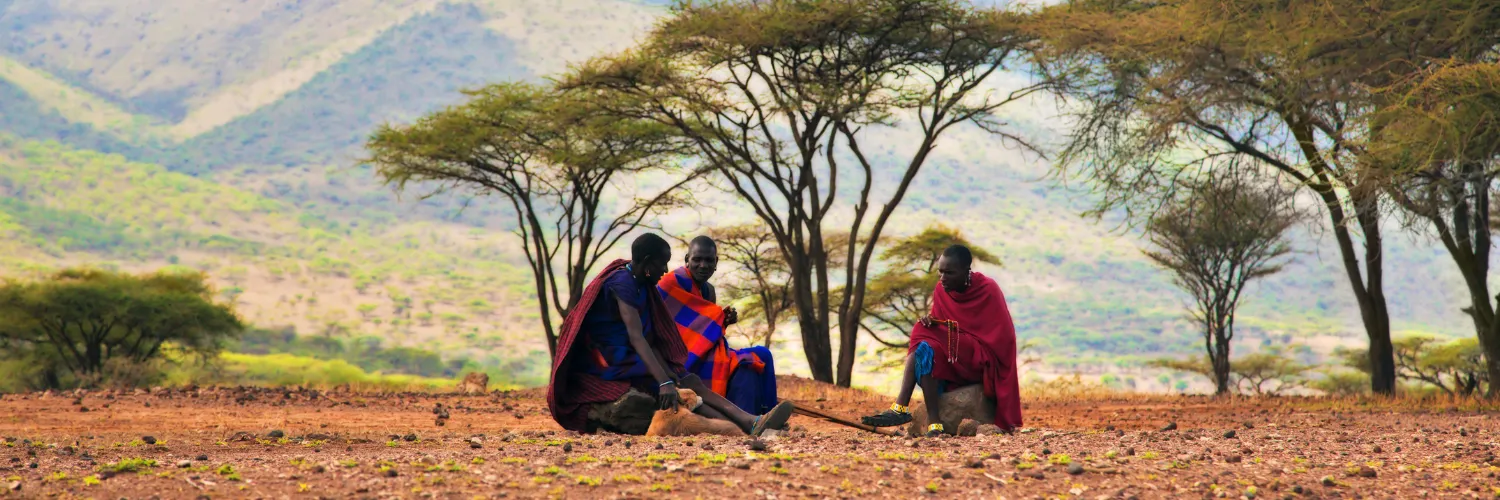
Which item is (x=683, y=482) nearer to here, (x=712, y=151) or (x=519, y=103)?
(x=712, y=151)

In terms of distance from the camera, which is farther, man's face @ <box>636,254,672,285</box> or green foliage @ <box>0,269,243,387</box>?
green foliage @ <box>0,269,243,387</box>

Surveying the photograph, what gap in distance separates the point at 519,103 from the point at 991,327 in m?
16.8

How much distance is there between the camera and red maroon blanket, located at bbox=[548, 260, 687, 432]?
8.09 metres

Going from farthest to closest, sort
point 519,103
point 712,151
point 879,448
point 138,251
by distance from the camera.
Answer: point 138,251 < point 519,103 < point 712,151 < point 879,448

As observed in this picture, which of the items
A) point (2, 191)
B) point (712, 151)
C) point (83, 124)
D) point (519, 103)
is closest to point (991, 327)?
point (712, 151)

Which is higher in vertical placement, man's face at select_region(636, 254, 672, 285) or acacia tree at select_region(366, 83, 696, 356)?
acacia tree at select_region(366, 83, 696, 356)

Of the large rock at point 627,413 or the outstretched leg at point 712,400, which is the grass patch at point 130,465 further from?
the outstretched leg at point 712,400

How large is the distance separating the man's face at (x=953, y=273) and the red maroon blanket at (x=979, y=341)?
162mm

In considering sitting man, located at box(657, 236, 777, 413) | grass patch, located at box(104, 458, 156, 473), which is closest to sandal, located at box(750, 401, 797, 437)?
sitting man, located at box(657, 236, 777, 413)

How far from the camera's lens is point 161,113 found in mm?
136875

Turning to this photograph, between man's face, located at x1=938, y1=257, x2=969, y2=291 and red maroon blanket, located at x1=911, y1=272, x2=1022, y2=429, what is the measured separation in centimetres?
16

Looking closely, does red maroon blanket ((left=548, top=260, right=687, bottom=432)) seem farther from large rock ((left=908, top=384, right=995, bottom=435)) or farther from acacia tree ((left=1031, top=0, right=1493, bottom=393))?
acacia tree ((left=1031, top=0, right=1493, bottom=393))

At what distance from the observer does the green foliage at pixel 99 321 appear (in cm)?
2977

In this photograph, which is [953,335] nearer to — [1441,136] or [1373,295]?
[1441,136]
